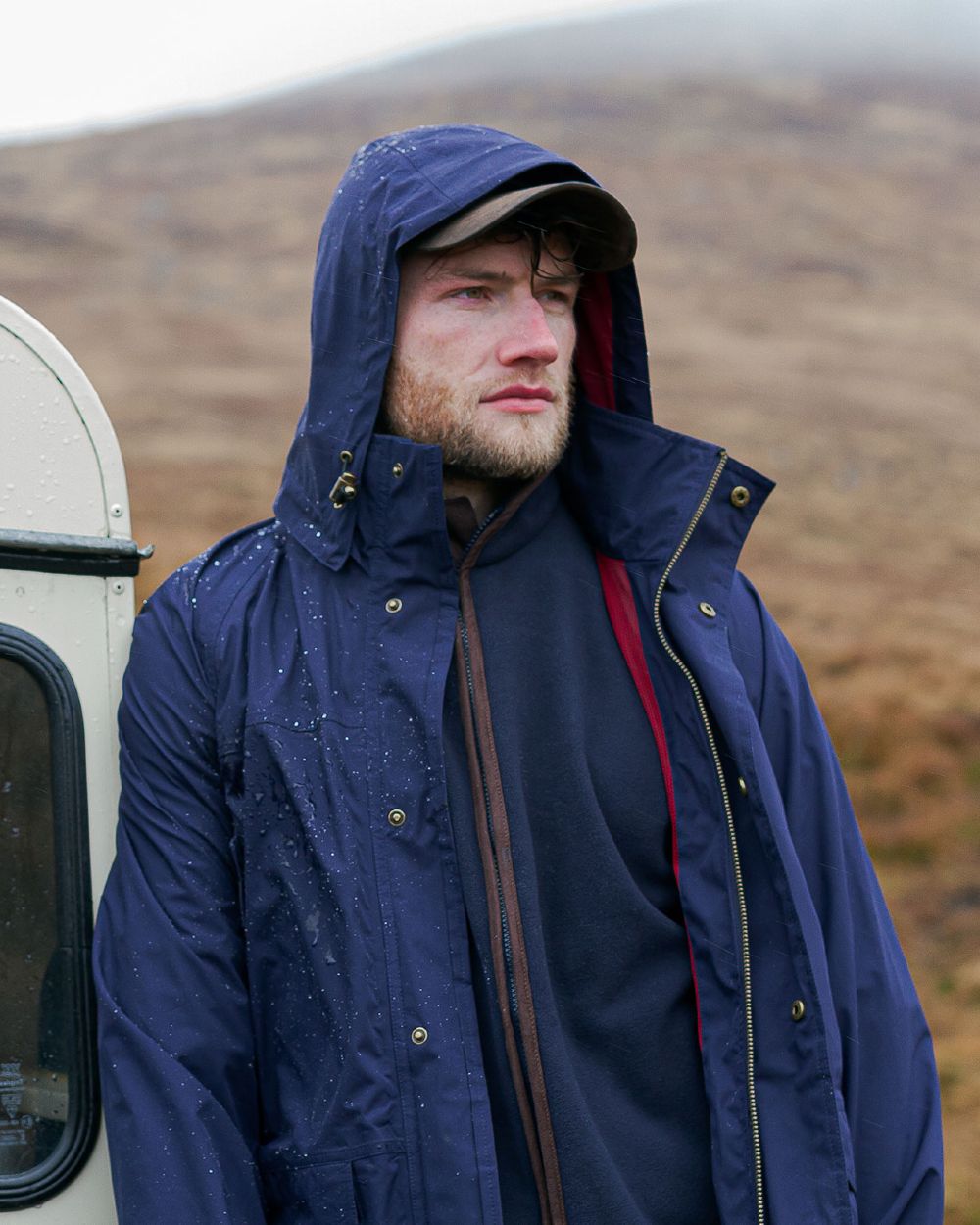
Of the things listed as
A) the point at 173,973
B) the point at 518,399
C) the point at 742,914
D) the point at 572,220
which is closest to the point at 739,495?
the point at 518,399

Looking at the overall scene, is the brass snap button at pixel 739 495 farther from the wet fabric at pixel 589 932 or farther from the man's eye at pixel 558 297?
the man's eye at pixel 558 297

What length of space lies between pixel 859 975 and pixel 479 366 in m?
1.12

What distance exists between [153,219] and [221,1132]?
3666 centimetres

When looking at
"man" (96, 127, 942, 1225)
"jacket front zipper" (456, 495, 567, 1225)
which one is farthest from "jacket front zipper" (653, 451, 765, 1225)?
"jacket front zipper" (456, 495, 567, 1225)

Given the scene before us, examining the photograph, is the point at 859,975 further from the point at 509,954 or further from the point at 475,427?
the point at 475,427

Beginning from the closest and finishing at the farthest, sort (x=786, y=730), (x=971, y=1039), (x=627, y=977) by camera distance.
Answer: (x=627, y=977)
(x=786, y=730)
(x=971, y=1039)

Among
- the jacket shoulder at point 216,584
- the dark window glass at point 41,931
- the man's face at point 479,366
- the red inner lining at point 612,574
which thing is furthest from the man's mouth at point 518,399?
the dark window glass at point 41,931

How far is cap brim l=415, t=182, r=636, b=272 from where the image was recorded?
7.74 feet

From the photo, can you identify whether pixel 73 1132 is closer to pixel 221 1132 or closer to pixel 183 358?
pixel 221 1132

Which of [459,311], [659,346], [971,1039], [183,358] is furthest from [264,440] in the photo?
[459,311]

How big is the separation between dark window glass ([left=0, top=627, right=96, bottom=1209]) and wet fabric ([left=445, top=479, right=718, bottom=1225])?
1.79 feet

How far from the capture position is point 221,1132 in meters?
2.08

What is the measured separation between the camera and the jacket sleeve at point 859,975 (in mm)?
2328

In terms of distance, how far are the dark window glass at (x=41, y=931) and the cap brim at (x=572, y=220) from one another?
0.89 meters
